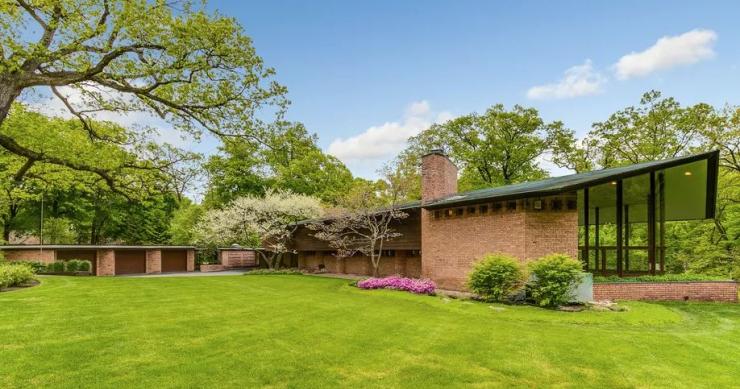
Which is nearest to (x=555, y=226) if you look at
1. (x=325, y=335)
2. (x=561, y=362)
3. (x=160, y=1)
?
(x=561, y=362)

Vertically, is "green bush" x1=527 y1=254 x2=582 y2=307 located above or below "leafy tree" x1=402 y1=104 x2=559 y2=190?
below

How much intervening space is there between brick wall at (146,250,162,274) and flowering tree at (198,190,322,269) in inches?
203

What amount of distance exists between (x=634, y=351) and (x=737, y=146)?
22.2 metres

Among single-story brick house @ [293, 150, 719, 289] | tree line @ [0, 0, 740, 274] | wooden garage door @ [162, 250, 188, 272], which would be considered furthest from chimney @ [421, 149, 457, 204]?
wooden garage door @ [162, 250, 188, 272]

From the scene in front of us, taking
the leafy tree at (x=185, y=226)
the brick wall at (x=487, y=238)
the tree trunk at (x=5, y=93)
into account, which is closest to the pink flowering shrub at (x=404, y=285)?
the brick wall at (x=487, y=238)

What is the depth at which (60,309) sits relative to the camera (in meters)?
9.64

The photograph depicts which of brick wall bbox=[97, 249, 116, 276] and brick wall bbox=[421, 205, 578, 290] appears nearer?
brick wall bbox=[421, 205, 578, 290]

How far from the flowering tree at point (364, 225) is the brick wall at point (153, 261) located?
16421 mm

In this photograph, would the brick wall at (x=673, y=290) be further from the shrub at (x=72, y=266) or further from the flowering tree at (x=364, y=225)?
the shrub at (x=72, y=266)

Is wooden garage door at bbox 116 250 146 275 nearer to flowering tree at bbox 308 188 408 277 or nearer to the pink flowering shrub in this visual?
flowering tree at bbox 308 188 408 277

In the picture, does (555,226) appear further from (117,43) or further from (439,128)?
(439,128)

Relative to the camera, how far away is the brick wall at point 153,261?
32750 mm

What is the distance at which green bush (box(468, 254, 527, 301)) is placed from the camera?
12.3m

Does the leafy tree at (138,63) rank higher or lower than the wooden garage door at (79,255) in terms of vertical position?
higher
